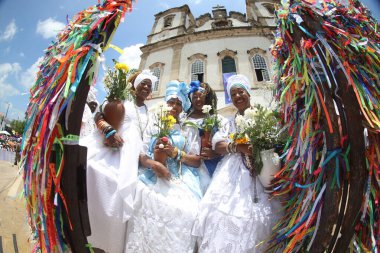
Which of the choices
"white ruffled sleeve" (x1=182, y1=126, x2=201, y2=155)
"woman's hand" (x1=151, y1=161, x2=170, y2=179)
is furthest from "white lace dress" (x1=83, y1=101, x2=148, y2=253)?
"white ruffled sleeve" (x1=182, y1=126, x2=201, y2=155)

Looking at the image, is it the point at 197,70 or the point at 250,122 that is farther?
the point at 197,70

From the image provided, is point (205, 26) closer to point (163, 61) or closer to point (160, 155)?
point (163, 61)

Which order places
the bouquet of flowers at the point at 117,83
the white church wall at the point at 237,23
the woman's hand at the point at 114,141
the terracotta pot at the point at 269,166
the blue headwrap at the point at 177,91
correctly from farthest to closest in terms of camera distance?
the white church wall at the point at 237,23
the blue headwrap at the point at 177,91
the bouquet of flowers at the point at 117,83
the woman's hand at the point at 114,141
the terracotta pot at the point at 269,166

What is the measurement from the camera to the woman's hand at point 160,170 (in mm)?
1970

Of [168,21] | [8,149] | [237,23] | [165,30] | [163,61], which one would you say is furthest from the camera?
[8,149]

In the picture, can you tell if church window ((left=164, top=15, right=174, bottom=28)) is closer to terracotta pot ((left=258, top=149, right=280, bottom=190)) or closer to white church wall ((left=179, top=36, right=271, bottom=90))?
white church wall ((left=179, top=36, right=271, bottom=90))

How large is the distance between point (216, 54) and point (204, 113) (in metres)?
14.2

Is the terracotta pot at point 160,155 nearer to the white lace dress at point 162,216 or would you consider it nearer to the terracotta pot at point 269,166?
the white lace dress at point 162,216

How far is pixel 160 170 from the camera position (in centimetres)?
197

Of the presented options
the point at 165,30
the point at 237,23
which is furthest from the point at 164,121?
the point at 237,23

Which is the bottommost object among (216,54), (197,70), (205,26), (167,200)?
(167,200)

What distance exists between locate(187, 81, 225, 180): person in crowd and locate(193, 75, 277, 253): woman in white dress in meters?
0.22

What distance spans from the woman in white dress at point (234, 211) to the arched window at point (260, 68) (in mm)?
14671

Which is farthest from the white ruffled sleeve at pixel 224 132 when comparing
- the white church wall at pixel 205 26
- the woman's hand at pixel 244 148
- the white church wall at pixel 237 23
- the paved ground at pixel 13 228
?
the white church wall at pixel 237 23
